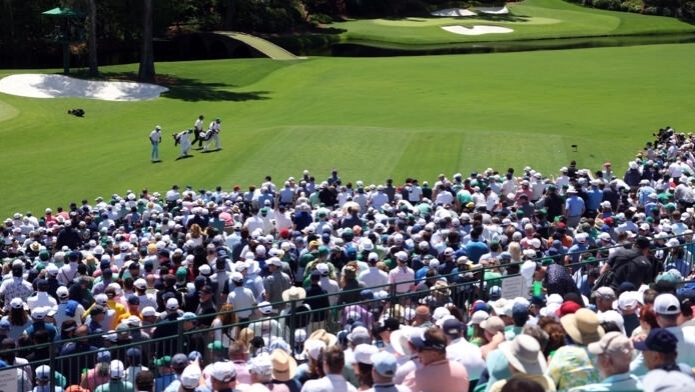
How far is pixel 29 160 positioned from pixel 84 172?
3971 millimetres

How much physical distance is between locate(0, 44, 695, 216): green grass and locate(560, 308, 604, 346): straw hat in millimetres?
21448

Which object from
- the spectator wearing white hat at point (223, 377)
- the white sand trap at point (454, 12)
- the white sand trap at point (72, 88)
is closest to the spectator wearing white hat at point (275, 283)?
the spectator wearing white hat at point (223, 377)

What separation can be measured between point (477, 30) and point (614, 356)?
8301 cm

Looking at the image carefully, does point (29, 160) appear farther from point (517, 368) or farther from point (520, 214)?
point (517, 368)

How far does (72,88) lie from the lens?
51594 mm

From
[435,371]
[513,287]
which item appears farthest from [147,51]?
[435,371]

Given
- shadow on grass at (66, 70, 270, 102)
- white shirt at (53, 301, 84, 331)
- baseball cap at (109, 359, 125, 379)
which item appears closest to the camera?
baseball cap at (109, 359, 125, 379)

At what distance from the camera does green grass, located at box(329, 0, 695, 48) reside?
83.1 metres

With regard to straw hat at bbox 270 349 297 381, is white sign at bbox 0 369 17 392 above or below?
below

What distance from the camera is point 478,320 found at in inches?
395

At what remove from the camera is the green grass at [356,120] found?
32.4m

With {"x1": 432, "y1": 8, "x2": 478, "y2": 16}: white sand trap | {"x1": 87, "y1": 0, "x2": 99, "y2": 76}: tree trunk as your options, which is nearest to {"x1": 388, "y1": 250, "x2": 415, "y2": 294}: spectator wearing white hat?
{"x1": 87, "y1": 0, "x2": 99, "y2": 76}: tree trunk

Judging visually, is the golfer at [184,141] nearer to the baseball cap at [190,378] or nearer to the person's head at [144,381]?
the person's head at [144,381]

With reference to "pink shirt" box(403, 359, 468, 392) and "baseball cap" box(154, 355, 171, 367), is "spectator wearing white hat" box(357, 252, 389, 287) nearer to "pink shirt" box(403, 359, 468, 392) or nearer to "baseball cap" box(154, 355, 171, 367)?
"baseball cap" box(154, 355, 171, 367)
